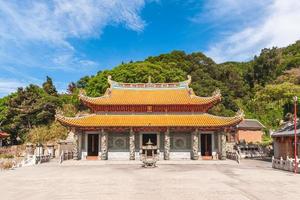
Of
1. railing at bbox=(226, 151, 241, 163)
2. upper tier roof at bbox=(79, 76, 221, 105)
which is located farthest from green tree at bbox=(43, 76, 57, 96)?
railing at bbox=(226, 151, 241, 163)

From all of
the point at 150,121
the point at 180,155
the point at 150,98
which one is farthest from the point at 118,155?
the point at 150,98

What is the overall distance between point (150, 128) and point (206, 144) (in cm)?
623

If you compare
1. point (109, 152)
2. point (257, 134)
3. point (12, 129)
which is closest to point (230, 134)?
point (257, 134)

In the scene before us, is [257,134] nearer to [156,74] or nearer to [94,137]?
[156,74]

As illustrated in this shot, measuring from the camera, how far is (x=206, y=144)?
33281 millimetres

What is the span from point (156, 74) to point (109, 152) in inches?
1151

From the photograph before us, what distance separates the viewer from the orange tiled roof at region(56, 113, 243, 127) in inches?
1239

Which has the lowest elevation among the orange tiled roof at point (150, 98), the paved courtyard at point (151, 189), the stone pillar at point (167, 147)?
the paved courtyard at point (151, 189)

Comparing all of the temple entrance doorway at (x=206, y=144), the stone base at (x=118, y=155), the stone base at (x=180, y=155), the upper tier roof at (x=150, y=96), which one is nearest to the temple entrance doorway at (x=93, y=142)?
the stone base at (x=118, y=155)

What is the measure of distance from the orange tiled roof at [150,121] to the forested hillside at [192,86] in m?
13.7

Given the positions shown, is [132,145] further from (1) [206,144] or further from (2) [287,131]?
(2) [287,131]

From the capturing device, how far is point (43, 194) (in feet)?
41.9

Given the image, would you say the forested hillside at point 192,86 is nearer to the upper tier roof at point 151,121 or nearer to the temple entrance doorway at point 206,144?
the upper tier roof at point 151,121

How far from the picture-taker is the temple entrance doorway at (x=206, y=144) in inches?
1307
